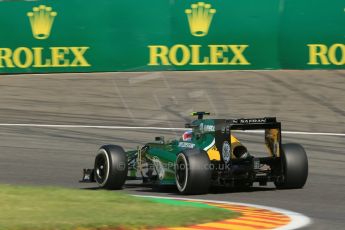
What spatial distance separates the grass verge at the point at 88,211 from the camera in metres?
7.98

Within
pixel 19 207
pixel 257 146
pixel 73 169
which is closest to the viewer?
pixel 19 207

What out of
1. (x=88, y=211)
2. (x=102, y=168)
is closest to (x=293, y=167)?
(x=102, y=168)

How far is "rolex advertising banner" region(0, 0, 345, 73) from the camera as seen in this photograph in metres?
19.2

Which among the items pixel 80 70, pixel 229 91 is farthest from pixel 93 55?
pixel 229 91

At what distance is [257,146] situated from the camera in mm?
16156

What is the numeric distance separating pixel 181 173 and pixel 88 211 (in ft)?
9.98

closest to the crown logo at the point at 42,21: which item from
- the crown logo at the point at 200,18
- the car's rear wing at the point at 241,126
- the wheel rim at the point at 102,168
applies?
the crown logo at the point at 200,18

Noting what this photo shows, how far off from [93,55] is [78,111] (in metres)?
2.05

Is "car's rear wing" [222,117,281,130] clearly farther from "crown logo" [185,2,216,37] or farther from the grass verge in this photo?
"crown logo" [185,2,216,37]

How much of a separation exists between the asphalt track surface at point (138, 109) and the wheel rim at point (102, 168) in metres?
0.87

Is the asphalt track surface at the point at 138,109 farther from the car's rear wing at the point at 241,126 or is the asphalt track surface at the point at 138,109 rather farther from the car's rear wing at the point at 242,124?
the car's rear wing at the point at 242,124

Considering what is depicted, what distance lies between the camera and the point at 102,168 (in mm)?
12641

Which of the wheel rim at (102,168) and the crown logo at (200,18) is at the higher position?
the crown logo at (200,18)

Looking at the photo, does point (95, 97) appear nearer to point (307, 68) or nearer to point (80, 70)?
point (80, 70)
